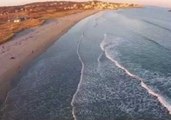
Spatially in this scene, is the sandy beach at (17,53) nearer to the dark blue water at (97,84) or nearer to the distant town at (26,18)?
the dark blue water at (97,84)

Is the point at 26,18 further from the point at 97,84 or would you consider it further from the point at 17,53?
the point at 97,84

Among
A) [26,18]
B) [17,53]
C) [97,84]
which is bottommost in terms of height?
Answer: [26,18]

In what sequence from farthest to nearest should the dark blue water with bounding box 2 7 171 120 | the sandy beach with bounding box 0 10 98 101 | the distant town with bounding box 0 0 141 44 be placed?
the distant town with bounding box 0 0 141 44 → the sandy beach with bounding box 0 10 98 101 → the dark blue water with bounding box 2 7 171 120

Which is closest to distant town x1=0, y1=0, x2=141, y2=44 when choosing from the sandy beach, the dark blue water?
the sandy beach

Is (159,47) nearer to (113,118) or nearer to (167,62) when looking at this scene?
(167,62)

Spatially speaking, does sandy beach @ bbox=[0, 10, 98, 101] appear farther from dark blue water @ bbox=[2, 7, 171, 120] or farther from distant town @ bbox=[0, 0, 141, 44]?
distant town @ bbox=[0, 0, 141, 44]

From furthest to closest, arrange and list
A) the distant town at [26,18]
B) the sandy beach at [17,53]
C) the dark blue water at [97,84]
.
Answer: the distant town at [26,18] → the sandy beach at [17,53] → the dark blue water at [97,84]

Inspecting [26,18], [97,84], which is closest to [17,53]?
[97,84]

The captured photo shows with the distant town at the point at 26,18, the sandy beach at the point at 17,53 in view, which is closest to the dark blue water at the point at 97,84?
the sandy beach at the point at 17,53
